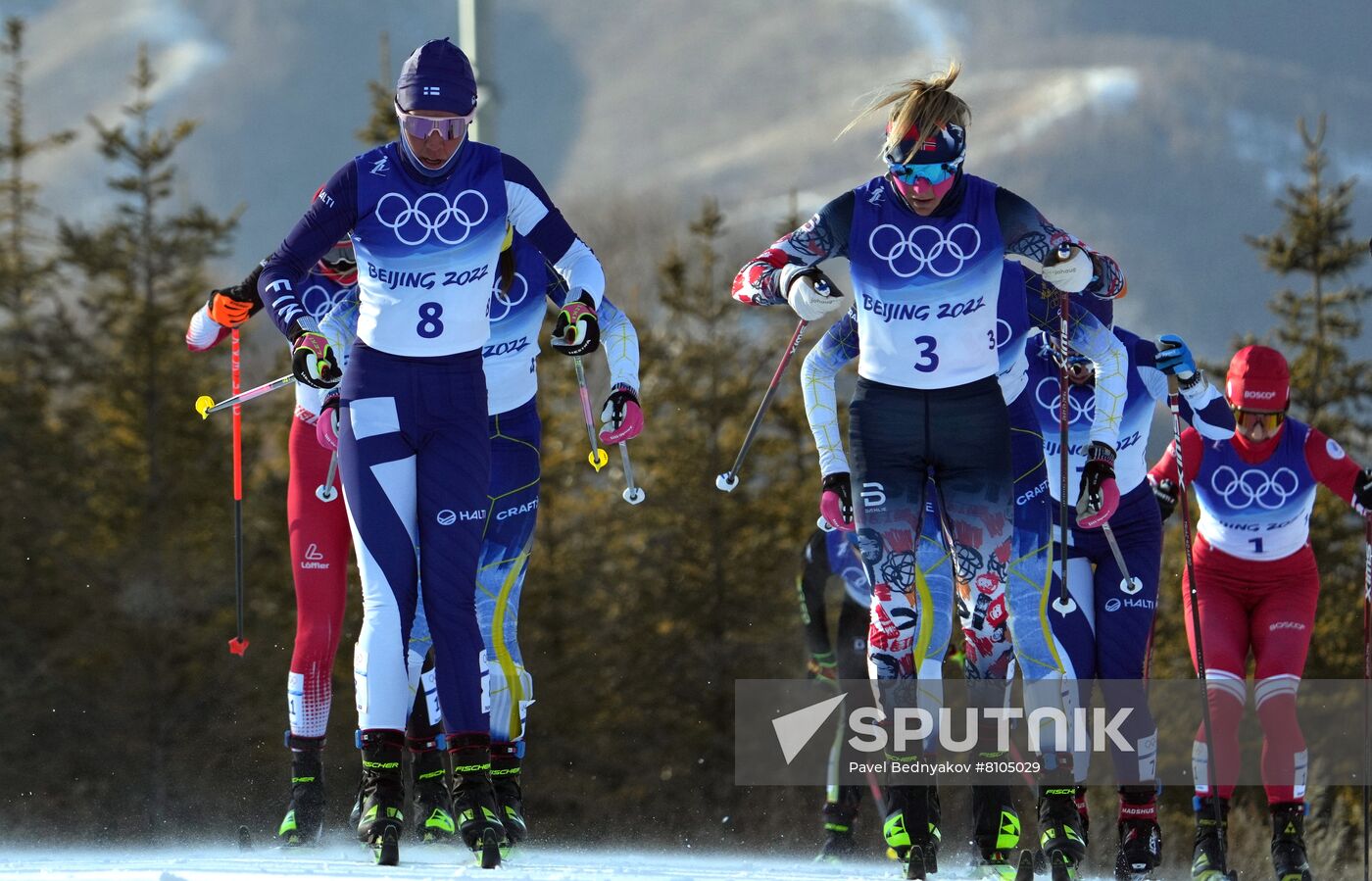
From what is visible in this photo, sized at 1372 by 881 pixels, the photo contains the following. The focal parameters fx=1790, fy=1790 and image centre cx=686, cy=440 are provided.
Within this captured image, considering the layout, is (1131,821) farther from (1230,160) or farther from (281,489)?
(1230,160)

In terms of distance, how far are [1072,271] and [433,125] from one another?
2.31 m

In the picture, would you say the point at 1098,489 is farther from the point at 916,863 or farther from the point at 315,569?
the point at 315,569

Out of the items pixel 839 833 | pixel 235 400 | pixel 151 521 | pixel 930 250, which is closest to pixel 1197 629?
pixel 930 250

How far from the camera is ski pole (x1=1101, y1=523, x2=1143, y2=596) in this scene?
305 inches

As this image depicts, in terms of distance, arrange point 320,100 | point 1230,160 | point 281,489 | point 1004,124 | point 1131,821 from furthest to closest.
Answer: point 320,100 < point 1004,124 < point 1230,160 < point 281,489 < point 1131,821

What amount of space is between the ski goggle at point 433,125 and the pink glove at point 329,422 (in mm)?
1078

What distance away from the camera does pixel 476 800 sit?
6074 mm

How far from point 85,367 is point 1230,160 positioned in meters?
102

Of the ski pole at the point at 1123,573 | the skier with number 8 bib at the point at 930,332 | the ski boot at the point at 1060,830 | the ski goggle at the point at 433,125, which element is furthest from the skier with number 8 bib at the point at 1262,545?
the ski goggle at the point at 433,125

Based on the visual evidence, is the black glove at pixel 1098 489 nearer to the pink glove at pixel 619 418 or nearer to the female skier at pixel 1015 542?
the female skier at pixel 1015 542

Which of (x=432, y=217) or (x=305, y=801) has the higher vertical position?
(x=432, y=217)

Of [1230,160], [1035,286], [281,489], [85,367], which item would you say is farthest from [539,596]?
[1230,160]

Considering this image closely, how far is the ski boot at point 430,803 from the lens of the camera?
22.5 feet

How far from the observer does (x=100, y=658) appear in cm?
2917
